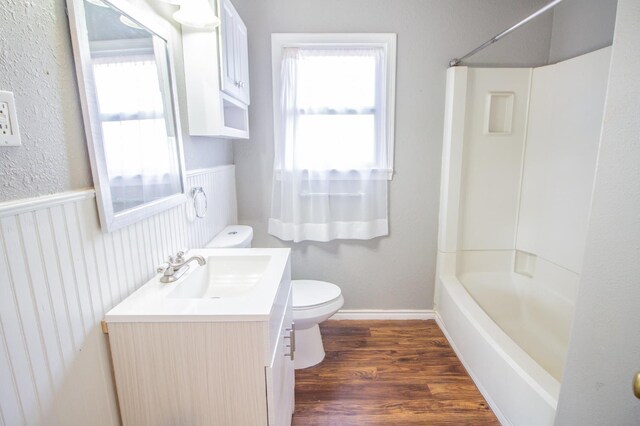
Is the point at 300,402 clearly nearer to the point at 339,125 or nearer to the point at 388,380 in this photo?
the point at 388,380

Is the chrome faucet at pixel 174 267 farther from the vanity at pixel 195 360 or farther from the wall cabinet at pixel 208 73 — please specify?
the wall cabinet at pixel 208 73

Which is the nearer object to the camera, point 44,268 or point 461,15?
point 44,268

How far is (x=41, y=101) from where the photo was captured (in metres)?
0.71

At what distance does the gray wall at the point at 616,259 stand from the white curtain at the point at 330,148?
4.63 ft

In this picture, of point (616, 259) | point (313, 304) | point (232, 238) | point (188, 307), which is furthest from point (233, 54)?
point (616, 259)

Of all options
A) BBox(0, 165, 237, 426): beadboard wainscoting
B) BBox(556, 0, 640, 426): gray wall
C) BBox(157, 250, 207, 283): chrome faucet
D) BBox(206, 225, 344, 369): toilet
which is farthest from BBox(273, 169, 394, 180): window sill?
BBox(556, 0, 640, 426): gray wall

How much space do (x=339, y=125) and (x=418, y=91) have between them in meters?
0.60

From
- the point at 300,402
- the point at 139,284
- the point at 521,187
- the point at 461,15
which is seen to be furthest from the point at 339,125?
the point at 300,402

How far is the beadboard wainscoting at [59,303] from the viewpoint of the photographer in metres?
0.63

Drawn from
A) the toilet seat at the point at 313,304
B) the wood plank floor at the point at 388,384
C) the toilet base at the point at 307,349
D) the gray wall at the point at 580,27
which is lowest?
the wood plank floor at the point at 388,384

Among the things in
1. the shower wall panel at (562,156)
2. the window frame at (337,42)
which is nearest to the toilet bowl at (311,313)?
the window frame at (337,42)

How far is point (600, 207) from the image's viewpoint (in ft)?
2.68

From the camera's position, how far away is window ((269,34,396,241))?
206cm

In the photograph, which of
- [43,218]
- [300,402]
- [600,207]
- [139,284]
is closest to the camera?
[43,218]
